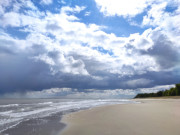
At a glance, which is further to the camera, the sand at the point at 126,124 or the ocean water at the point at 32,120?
the ocean water at the point at 32,120

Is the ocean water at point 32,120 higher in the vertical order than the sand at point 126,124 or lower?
lower

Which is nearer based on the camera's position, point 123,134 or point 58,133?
point 123,134

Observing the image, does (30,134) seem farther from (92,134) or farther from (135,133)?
(135,133)

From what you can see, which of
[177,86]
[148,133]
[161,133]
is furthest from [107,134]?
[177,86]

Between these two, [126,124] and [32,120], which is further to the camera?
[32,120]

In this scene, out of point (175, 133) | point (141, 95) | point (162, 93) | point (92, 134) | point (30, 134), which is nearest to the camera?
point (175, 133)

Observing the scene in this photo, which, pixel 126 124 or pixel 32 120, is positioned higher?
pixel 126 124

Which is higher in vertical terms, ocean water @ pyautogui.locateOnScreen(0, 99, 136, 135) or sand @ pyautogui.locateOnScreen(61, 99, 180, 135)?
sand @ pyautogui.locateOnScreen(61, 99, 180, 135)

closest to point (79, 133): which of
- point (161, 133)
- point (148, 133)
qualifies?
point (148, 133)

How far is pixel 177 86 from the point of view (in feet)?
240

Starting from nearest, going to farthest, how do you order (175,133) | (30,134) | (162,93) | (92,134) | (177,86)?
(175,133), (92,134), (30,134), (177,86), (162,93)

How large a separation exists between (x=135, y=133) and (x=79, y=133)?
2587 millimetres

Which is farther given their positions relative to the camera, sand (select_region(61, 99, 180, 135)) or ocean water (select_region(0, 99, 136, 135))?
ocean water (select_region(0, 99, 136, 135))

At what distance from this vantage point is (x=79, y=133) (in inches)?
276
